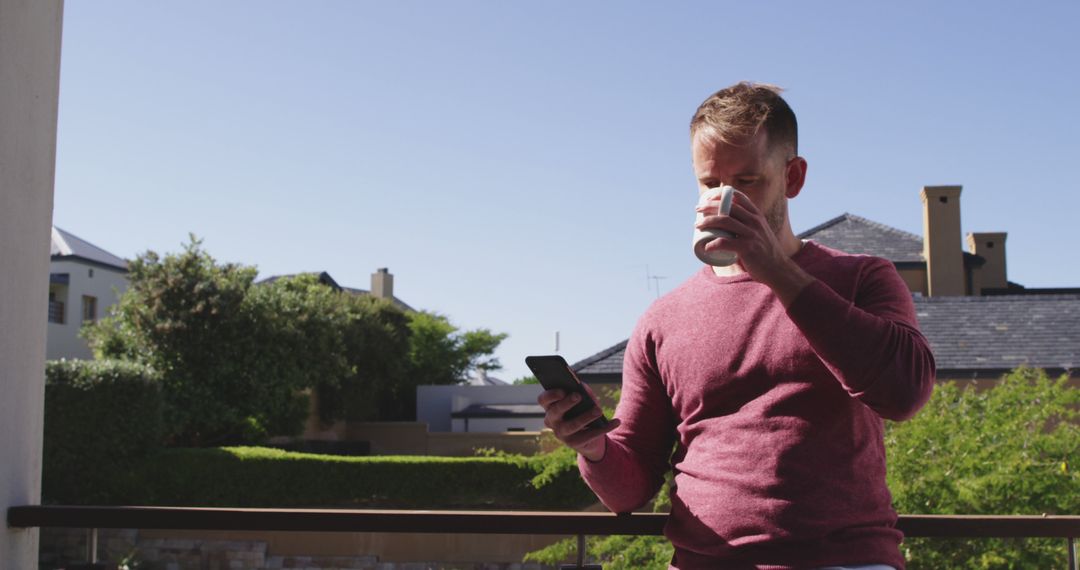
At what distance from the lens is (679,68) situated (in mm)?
9086

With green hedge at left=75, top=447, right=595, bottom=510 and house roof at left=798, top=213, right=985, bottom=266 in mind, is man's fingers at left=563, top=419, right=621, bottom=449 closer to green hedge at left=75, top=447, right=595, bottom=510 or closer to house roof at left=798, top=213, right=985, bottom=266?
green hedge at left=75, top=447, right=595, bottom=510

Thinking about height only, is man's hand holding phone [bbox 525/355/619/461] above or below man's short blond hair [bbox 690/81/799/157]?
below

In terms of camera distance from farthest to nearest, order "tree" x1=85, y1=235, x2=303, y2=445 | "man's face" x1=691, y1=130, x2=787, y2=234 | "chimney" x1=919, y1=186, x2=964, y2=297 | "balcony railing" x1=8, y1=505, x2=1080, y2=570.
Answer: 1. "tree" x1=85, y1=235, x2=303, y2=445
2. "chimney" x1=919, y1=186, x2=964, y2=297
3. "balcony railing" x1=8, y1=505, x2=1080, y2=570
4. "man's face" x1=691, y1=130, x2=787, y2=234

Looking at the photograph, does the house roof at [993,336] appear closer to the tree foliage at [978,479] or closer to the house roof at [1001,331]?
the house roof at [1001,331]

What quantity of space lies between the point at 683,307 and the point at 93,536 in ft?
5.56

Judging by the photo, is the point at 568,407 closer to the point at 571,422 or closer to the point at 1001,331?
the point at 571,422

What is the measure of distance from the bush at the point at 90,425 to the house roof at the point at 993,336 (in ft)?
23.4

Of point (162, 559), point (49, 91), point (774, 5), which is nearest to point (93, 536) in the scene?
point (49, 91)

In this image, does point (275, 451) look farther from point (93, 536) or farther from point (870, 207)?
point (93, 536)

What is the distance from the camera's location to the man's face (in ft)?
5.04

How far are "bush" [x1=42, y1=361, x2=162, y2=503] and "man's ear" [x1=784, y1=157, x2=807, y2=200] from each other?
15179mm

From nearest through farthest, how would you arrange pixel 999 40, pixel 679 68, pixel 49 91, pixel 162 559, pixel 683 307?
pixel 683 307 → pixel 49 91 → pixel 679 68 → pixel 999 40 → pixel 162 559

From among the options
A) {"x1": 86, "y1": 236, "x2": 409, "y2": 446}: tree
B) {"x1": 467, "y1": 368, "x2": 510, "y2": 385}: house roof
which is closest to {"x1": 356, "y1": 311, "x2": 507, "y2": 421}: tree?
{"x1": 467, "y1": 368, "x2": 510, "y2": 385}: house roof

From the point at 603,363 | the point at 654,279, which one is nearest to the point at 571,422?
the point at 603,363
